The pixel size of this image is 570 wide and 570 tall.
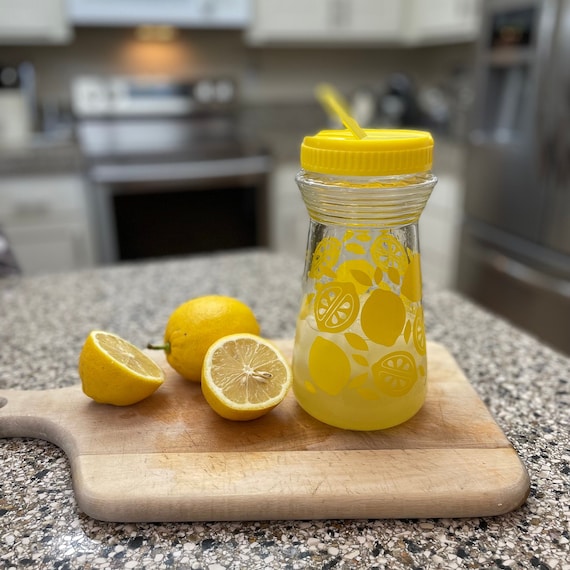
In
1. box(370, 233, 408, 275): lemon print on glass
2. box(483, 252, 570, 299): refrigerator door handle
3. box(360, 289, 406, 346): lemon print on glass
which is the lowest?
box(483, 252, 570, 299): refrigerator door handle

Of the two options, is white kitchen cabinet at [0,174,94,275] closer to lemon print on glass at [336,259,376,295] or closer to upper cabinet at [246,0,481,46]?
upper cabinet at [246,0,481,46]

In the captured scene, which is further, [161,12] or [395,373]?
[161,12]

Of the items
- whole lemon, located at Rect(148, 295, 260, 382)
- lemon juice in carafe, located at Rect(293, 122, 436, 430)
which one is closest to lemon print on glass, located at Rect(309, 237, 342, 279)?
lemon juice in carafe, located at Rect(293, 122, 436, 430)

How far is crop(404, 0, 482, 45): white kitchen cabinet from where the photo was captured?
2.32 metres

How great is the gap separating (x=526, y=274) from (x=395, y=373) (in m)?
1.67

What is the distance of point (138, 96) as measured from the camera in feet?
Answer: 8.96

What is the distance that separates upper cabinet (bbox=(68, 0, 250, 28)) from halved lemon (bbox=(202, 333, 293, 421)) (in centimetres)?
228

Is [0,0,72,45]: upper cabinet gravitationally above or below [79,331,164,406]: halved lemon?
above

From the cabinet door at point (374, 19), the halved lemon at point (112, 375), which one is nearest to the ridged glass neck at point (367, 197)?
the halved lemon at point (112, 375)

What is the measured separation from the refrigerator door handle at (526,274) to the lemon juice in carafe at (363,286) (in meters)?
1.54

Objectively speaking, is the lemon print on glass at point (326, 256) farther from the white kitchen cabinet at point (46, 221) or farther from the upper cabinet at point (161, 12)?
the upper cabinet at point (161, 12)

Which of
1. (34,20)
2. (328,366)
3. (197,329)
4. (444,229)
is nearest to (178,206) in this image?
(34,20)

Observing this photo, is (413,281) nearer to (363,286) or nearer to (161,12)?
(363,286)

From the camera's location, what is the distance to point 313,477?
1.51ft
